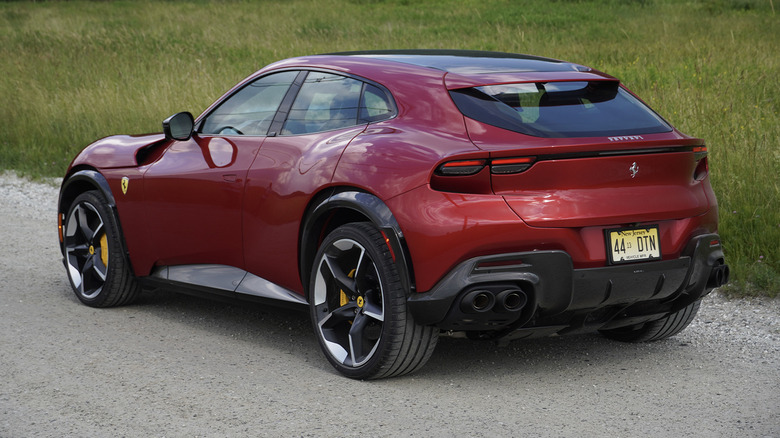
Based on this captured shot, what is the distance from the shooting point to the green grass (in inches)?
299

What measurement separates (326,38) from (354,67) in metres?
15.3

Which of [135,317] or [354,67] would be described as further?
[135,317]

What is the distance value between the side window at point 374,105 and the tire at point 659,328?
182 cm

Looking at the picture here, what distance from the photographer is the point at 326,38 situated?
19891mm

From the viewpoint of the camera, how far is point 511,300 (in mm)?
4070

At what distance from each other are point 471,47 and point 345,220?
1344 centimetres

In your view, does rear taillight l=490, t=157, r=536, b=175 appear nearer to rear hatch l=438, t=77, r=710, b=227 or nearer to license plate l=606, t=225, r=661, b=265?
rear hatch l=438, t=77, r=710, b=227

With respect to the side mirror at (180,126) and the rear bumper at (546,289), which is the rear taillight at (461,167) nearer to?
the rear bumper at (546,289)

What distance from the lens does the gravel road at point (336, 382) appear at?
3941 millimetres

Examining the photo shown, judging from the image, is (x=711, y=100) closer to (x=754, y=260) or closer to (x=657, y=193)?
(x=754, y=260)

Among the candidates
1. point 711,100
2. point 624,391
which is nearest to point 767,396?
point 624,391

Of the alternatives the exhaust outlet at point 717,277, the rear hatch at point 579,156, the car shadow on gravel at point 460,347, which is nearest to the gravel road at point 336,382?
the car shadow on gravel at point 460,347

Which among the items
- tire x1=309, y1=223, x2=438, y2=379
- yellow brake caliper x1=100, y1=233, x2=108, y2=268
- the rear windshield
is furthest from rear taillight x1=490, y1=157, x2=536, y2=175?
yellow brake caliper x1=100, y1=233, x2=108, y2=268

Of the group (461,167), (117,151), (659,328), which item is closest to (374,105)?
(461,167)
